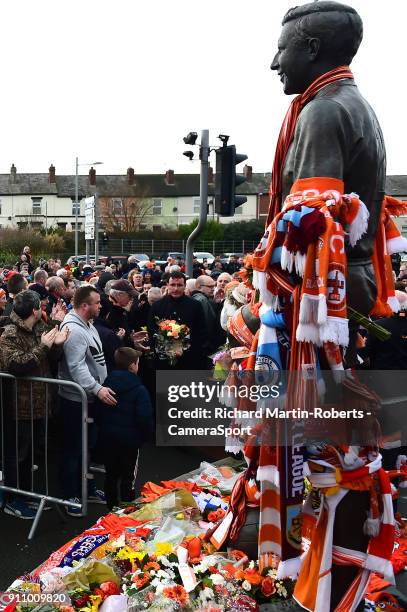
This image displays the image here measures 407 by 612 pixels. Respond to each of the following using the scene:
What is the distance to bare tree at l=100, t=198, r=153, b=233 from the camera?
6306 cm

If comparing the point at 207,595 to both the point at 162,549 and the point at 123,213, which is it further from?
the point at 123,213

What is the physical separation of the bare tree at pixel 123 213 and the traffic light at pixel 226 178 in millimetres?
52589

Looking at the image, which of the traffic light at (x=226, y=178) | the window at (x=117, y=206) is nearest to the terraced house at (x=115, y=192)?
the window at (x=117, y=206)

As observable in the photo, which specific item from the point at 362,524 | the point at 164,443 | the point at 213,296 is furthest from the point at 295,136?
the point at 213,296

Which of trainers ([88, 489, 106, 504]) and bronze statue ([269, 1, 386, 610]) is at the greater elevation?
bronze statue ([269, 1, 386, 610])

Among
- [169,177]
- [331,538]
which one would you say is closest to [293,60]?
[331,538]

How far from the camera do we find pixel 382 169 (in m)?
3.10

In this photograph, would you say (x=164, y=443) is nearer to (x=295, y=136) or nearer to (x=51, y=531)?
(x=51, y=531)

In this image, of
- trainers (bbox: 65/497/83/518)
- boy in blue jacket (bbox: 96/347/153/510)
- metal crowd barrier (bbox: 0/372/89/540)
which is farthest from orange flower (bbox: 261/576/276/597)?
trainers (bbox: 65/497/83/518)

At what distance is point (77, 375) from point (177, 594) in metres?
2.77

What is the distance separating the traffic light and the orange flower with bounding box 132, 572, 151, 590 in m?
6.79

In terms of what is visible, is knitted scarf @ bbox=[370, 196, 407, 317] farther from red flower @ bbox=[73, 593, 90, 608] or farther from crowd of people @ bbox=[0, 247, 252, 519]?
red flower @ bbox=[73, 593, 90, 608]

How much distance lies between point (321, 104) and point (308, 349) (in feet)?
3.51

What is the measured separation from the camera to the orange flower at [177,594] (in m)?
3.11
